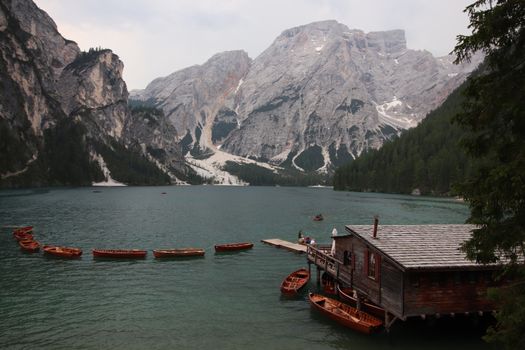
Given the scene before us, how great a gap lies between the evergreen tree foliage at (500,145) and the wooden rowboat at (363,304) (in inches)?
721

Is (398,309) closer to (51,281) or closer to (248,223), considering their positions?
(51,281)

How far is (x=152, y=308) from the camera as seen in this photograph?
39.1 m

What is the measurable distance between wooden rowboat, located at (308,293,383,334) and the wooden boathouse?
1490 millimetres

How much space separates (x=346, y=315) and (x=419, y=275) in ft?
26.1

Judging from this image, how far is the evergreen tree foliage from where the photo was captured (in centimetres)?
1489

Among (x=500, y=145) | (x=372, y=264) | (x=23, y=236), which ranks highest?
(x=500, y=145)

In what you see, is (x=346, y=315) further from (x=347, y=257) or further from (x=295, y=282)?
(x=295, y=282)

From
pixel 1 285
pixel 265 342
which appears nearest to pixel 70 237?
pixel 1 285

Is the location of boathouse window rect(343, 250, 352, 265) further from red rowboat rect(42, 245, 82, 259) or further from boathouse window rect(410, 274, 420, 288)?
red rowboat rect(42, 245, 82, 259)

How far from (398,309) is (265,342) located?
1004 cm

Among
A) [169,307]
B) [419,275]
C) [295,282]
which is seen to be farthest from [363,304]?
[169,307]

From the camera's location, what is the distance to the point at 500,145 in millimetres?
16656

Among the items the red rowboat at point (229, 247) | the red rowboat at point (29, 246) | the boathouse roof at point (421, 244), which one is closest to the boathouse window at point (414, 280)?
the boathouse roof at point (421, 244)

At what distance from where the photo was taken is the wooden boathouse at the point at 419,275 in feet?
96.1
